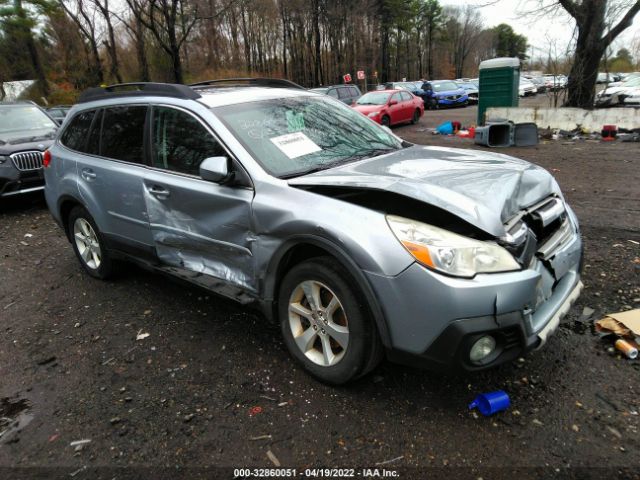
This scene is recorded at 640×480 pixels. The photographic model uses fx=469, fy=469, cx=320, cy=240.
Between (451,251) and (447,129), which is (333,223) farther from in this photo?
(447,129)

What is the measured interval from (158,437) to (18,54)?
45219 millimetres

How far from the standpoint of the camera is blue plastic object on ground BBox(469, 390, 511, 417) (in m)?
2.52

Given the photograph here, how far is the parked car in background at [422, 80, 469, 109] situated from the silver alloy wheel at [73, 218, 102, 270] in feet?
84.9

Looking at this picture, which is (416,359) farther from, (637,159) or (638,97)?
(638,97)

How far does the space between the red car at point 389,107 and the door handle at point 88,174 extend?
1263 centimetres

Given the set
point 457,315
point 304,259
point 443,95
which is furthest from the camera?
point 443,95

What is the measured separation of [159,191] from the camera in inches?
138

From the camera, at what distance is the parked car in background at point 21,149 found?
756 cm

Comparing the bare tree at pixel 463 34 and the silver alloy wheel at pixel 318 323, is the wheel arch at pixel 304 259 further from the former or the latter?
the bare tree at pixel 463 34

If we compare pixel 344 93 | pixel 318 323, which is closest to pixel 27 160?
pixel 318 323

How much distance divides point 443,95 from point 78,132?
26211 millimetres

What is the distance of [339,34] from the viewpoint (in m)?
47.8

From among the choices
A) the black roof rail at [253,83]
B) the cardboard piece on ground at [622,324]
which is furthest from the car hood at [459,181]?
the black roof rail at [253,83]

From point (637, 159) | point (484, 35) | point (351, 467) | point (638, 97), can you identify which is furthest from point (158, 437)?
Answer: point (484, 35)
